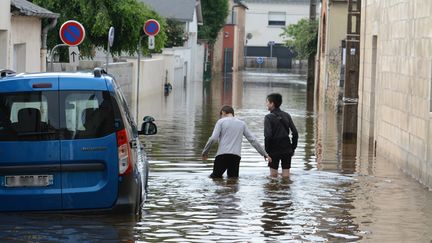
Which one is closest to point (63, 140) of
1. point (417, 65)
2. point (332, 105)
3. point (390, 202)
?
point (390, 202)

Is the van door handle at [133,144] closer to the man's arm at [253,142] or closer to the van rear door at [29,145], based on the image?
the van rear door at [29,145]

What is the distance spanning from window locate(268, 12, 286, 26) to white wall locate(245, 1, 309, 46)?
0.31 metres

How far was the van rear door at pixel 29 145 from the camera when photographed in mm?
12195

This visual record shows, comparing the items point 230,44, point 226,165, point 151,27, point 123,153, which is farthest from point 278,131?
point 230,44

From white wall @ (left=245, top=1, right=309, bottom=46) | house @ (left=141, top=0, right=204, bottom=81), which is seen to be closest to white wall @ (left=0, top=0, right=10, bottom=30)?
house @ (left=141, top=0, right=204, bottom=81)

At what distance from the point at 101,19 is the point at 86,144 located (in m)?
25.2

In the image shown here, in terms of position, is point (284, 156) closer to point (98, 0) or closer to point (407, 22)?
point (407, 22)

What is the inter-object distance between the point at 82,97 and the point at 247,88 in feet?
Answer: 167

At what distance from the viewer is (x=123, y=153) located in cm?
1233

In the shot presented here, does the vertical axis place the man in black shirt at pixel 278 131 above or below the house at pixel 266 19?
below

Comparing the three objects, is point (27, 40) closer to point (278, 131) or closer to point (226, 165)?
point (226, 165)

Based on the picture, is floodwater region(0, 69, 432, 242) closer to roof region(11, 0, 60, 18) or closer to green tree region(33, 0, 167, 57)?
roof region(11, 0, 60, 18)

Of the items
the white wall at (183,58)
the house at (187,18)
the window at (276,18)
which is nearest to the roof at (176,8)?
the house at (187,18)

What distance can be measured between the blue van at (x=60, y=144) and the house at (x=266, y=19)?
340 ft
